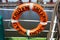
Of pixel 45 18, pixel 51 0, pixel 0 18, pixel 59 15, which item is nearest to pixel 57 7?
pixel 59 15

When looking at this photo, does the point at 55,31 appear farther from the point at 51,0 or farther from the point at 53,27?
the point at 51,0

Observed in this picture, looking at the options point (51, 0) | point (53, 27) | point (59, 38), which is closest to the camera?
point (59, 38)

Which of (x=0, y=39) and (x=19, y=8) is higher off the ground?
(x=19, y=8)

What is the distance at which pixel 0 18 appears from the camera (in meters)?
2.32

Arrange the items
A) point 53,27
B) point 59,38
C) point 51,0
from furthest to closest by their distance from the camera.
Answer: point 51,0
point 53,27
point 59,38

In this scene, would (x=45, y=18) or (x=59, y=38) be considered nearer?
(x=59, y=38)

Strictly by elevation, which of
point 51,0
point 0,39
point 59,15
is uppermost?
point 59,15

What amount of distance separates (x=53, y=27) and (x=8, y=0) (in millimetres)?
19577

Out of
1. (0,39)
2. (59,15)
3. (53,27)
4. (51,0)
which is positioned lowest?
(51,0)

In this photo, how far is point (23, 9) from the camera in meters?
2.37

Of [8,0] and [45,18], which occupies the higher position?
[45,18]

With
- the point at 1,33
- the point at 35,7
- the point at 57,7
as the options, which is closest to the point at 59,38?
the point at 57,7

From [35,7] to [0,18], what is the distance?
1.55ft

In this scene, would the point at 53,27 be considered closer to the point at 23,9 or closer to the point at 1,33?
the point at 23,9
